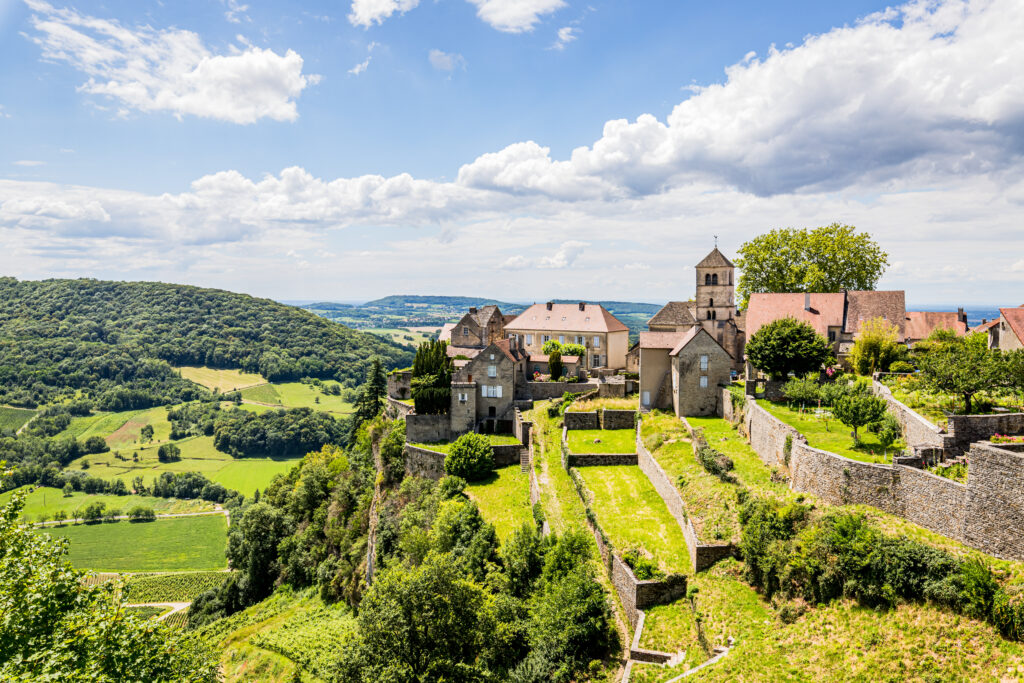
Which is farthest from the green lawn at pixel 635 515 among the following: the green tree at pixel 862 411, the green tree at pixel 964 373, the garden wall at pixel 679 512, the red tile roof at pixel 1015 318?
the red tile roof at pixel 1015 318

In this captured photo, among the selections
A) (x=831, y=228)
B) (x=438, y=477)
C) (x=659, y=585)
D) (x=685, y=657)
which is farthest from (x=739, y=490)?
(x=831, y=228)

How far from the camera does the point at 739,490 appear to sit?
2634cm

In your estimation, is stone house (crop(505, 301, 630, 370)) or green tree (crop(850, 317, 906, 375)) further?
stone house (crop(505, 301, 630, 370))

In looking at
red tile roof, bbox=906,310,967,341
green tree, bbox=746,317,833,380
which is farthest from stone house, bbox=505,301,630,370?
red tile roof, bbox=906,310,967,341

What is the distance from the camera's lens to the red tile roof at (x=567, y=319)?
66.8 meters

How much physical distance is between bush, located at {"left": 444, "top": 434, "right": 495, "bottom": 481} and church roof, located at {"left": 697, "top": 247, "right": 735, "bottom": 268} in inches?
1066

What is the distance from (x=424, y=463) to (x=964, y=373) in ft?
109

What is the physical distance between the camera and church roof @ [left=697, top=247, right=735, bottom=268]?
5153 centimetres

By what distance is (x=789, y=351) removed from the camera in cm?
3812

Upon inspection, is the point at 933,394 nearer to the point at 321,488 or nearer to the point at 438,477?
the point at 438,477

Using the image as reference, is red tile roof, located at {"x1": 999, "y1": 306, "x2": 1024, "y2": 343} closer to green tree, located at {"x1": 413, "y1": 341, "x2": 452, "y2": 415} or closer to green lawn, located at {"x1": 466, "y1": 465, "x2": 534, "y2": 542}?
green lawn, located at {"x1": 466, "y1": 465, "x2": 534, "y2": 542}

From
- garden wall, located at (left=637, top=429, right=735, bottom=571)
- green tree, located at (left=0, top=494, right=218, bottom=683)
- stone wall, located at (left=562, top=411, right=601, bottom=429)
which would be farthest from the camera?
stone wall, located at (left=562, top=411, right=601, bottom=429)

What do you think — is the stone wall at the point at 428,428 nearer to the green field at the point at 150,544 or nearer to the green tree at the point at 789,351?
the green tree at the point at 789,351

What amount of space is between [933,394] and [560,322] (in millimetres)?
43785
